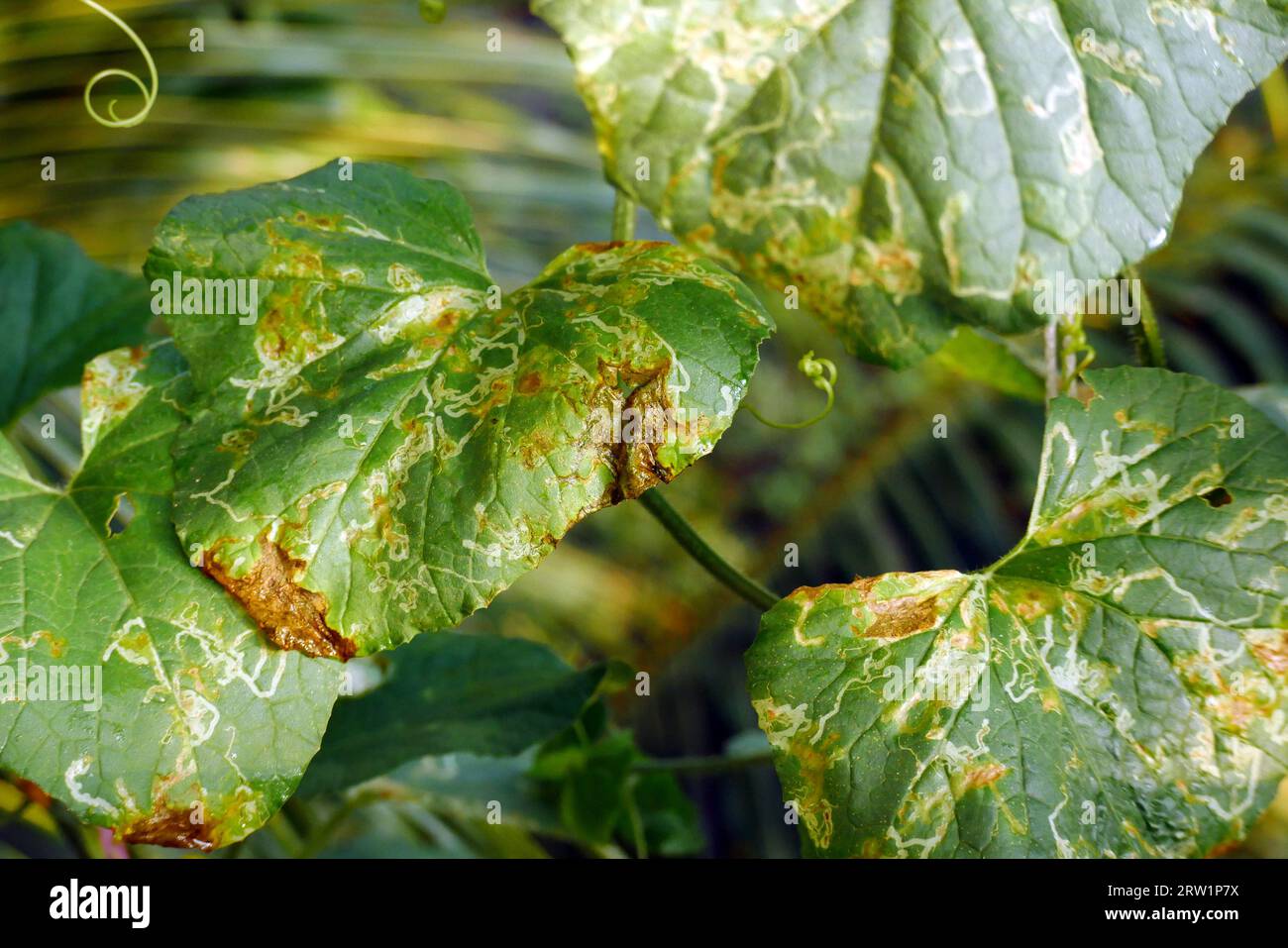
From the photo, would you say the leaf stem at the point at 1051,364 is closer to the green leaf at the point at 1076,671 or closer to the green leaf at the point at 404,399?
the green leaf at the point at 1076,671

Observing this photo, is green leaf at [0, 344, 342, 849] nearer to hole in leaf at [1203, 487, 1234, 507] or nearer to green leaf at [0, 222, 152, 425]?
green leaf at [0, 222, 152, 425]

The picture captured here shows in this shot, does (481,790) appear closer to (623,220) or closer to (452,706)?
(452,706)

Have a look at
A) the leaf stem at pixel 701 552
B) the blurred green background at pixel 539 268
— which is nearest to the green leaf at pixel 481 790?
the blurred green background at pixel 539 268

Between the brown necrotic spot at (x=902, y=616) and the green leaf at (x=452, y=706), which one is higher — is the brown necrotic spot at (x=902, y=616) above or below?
above

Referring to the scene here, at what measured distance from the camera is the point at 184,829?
495 mm

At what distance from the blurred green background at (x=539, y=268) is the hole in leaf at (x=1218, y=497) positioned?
55 centimetres

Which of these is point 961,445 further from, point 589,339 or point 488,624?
point 589,339

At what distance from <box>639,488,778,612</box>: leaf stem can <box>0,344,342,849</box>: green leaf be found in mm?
189

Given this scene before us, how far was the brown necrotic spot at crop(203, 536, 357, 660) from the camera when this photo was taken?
493 mm

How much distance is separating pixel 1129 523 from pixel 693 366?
0.27 metres

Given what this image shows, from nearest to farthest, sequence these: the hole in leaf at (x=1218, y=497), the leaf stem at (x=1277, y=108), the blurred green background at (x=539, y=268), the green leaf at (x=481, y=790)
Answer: the hole in leaf at (x=1218, y=497) < the green leaf at (x=481, y=790) < the blurred green background at (x=539, y=268) < the leaf stem at (x=1277, y=108)

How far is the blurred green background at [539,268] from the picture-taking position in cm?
141

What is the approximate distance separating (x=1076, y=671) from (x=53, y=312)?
738 mm
